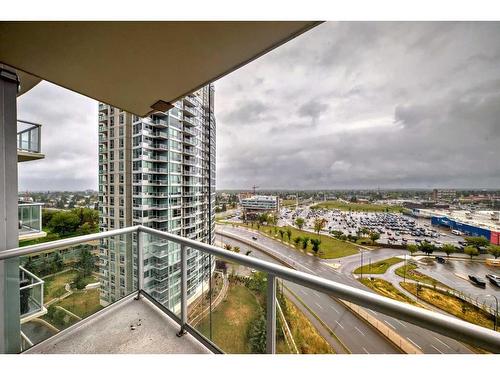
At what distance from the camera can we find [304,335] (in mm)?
1381

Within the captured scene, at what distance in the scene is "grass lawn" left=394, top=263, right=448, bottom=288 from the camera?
4453 mm

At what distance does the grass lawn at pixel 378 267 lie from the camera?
508cm

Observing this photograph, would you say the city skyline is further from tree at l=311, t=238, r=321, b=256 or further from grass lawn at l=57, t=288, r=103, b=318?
tree at l=311, t=238, r=321, b=256

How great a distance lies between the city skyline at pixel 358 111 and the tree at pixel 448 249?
1483 mm

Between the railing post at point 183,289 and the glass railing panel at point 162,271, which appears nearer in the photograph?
the railing post at point 183,289

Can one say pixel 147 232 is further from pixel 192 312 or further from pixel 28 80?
pixel 28 80

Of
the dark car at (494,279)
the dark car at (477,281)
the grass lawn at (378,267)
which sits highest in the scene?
the dark car at (494,279)

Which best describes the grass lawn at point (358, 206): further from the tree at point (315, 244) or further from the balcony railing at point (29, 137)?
the balcony railing at point (29, 137)

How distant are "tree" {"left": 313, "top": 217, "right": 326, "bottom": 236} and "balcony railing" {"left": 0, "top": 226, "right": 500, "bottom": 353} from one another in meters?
5.22

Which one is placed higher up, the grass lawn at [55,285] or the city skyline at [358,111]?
the city skyline at [358,111]

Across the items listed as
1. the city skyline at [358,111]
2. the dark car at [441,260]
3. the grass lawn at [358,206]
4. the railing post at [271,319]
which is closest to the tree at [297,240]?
the grass lawn at [358,206]

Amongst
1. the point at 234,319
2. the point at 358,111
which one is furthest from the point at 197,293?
the point at 358,111
